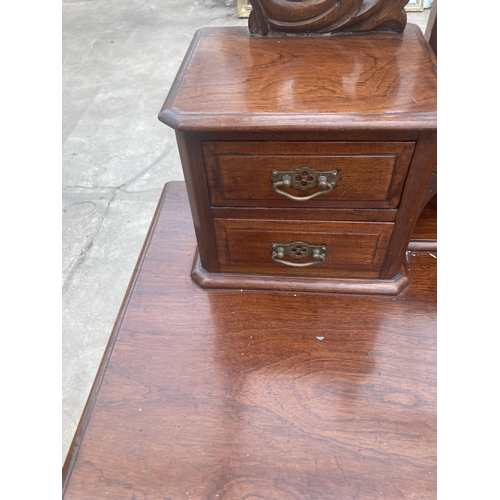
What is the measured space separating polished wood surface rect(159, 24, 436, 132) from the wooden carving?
0.05 feet

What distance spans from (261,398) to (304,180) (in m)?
0.29

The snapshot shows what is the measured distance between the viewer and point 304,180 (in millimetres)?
553

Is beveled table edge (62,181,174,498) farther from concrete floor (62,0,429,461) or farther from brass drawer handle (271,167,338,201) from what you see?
concrete floor (62,0,429,461)

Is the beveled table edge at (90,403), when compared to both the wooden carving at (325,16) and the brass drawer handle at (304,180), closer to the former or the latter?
the brass drawer handle at (304,180)

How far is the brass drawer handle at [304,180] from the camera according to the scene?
1.78 feet

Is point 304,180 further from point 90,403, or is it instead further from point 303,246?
point 90,403

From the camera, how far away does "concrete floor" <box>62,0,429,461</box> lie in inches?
51.9

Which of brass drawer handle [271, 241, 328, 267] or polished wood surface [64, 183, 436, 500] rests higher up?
brass drawer handle [271, 241, 328, 267]

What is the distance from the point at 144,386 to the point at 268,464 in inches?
7.6

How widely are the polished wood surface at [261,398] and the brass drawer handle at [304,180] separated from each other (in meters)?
0.19

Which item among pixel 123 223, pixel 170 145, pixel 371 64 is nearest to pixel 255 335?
pixel 371 64

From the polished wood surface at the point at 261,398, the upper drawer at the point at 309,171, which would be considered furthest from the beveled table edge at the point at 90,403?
the upper drawer at the point at 309,171

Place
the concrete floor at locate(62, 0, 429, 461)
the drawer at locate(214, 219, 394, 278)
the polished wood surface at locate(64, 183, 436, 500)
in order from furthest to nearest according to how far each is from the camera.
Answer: the concrete floor at locate(62, 0, 429, 461) < the drawer at locate(214, 219, 394, 278) < the polished wood surface at locate(64, 183, 436, 500)

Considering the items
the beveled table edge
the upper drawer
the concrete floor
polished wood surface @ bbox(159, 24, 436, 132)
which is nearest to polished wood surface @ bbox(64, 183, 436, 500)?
the beveled table edge
